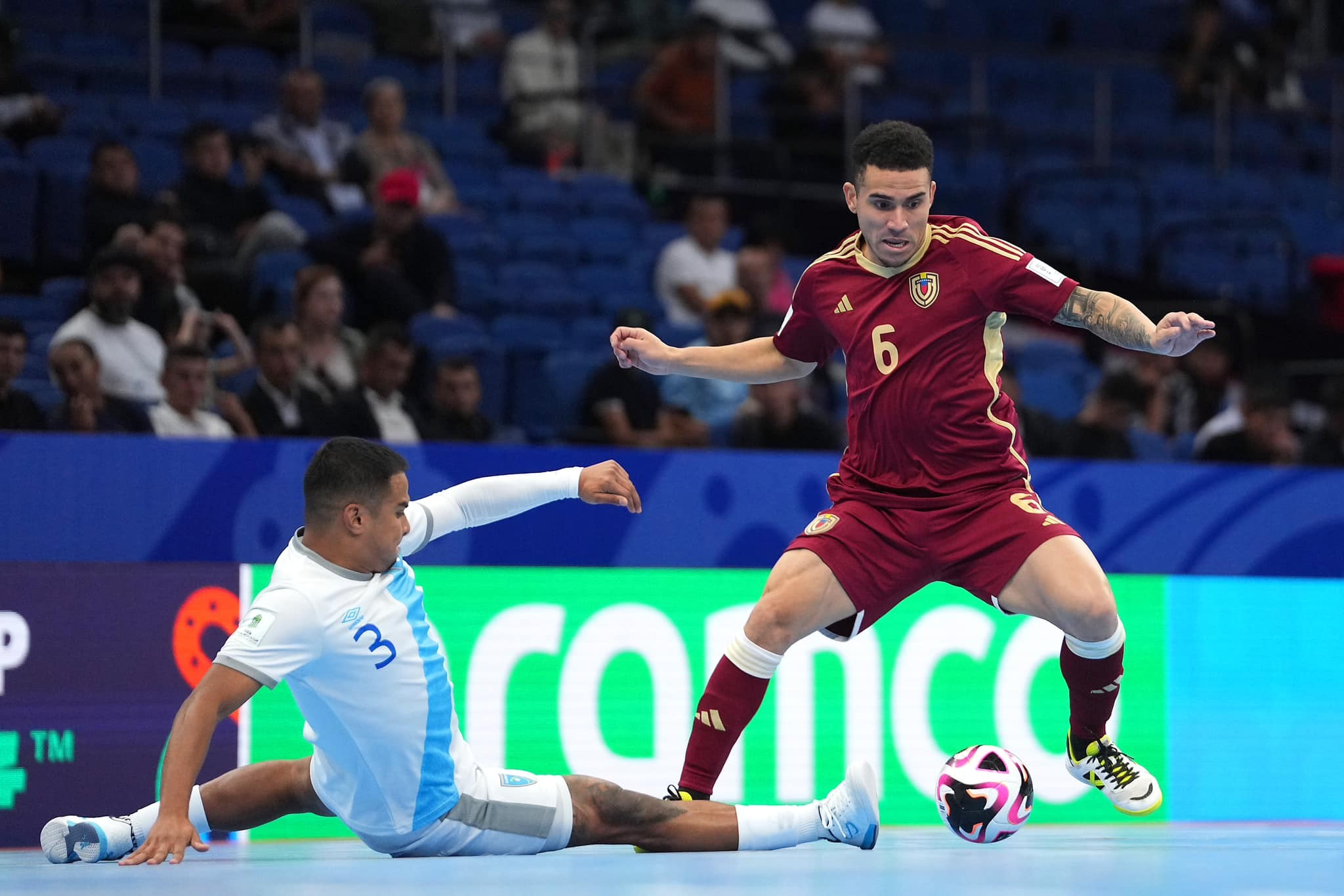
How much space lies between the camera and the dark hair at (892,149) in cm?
479

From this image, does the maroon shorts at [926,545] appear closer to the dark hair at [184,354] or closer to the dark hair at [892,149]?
the dark hair at [892,149]

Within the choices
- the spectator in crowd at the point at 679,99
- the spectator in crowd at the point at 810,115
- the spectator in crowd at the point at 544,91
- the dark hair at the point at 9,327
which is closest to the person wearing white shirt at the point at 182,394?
the dark hair at the point at 9,327

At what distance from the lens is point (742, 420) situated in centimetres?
817

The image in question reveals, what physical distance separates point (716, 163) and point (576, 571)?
679 cm

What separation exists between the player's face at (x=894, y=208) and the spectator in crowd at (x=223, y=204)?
5.01 m

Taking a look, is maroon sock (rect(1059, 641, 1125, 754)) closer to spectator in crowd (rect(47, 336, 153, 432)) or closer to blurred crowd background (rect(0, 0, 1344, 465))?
blurred crowd background (rect(0, 0, 1344, 465))

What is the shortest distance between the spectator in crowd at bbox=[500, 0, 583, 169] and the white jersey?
7891 millimetres

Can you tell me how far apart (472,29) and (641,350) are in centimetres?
900

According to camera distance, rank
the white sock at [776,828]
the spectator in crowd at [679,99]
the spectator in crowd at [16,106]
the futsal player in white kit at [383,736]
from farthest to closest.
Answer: the spectator in crowd at [679,99], the spectator in crowd at [16,106], the white sock at [776,828], the futsal player in white kit at [383,736]

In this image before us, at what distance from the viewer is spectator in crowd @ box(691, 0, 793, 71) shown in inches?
526

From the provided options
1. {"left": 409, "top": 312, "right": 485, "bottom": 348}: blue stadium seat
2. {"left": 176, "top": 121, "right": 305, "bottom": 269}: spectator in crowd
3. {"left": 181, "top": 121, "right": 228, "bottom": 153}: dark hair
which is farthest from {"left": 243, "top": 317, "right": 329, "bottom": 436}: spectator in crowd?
{"left": 181, "top": 121, "right": 228, "bottom": 153}: dark hair

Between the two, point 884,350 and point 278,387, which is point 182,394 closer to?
point 278,387

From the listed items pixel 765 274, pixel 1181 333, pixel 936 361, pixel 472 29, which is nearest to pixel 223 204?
pixel 765 274

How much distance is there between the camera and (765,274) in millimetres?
10078
